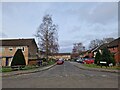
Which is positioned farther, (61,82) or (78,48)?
(78,48)

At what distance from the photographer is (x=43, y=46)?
196 feet

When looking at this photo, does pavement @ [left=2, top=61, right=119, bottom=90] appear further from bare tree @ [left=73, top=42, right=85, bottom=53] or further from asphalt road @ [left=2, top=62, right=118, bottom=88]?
bare tree @ [left=73, top=42, right=85, bottom=53]

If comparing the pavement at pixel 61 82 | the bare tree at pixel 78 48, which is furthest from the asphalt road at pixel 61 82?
the bare tree at pixel 78 48

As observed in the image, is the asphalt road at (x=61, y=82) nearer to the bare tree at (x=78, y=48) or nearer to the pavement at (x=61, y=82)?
the pavement at (x=61, y=82)

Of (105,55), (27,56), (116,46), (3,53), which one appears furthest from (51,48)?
(105,55)

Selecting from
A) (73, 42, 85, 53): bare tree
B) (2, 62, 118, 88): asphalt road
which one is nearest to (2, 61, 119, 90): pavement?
(2, 62, 118, 88): asphalt road

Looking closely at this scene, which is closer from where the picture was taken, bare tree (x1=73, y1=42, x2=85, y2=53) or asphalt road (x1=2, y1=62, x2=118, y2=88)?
asphalt road (x1=2, y1=62, x2=118, y2=88)

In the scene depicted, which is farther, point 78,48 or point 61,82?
point 78,48

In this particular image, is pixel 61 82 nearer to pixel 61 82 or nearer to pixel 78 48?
pixel 61 82

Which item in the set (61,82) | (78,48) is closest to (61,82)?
(61,82)

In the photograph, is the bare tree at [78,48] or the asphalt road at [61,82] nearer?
the asphalt road at [61,82]

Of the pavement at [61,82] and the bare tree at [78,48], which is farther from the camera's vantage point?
the bare tree at [78,48]

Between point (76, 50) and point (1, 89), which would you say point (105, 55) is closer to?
point (1, 89)

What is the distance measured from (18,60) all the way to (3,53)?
82.2 feet
